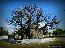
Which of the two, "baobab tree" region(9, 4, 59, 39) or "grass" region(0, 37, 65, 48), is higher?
"baobab tree" region(9, 4, 59, 39)

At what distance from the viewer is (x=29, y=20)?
3.07 meters

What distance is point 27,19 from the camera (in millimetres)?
3070

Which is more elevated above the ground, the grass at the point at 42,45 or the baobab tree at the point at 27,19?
the baobab tree at the point at 27,19

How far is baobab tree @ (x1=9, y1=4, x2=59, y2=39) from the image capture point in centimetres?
306

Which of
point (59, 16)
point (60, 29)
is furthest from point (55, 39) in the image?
point (59, 16)

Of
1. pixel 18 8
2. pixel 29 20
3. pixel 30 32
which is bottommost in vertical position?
pixel 30 32

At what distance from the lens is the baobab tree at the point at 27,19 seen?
10.0ft

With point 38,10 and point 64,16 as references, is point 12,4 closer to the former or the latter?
point 38,10

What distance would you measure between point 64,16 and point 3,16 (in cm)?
120

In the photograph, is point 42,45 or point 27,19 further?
point 27,19

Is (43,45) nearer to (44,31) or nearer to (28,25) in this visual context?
(44,31)

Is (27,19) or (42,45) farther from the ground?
(27,19)

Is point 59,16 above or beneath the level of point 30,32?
above

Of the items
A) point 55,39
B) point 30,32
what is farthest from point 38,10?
point 55,39
